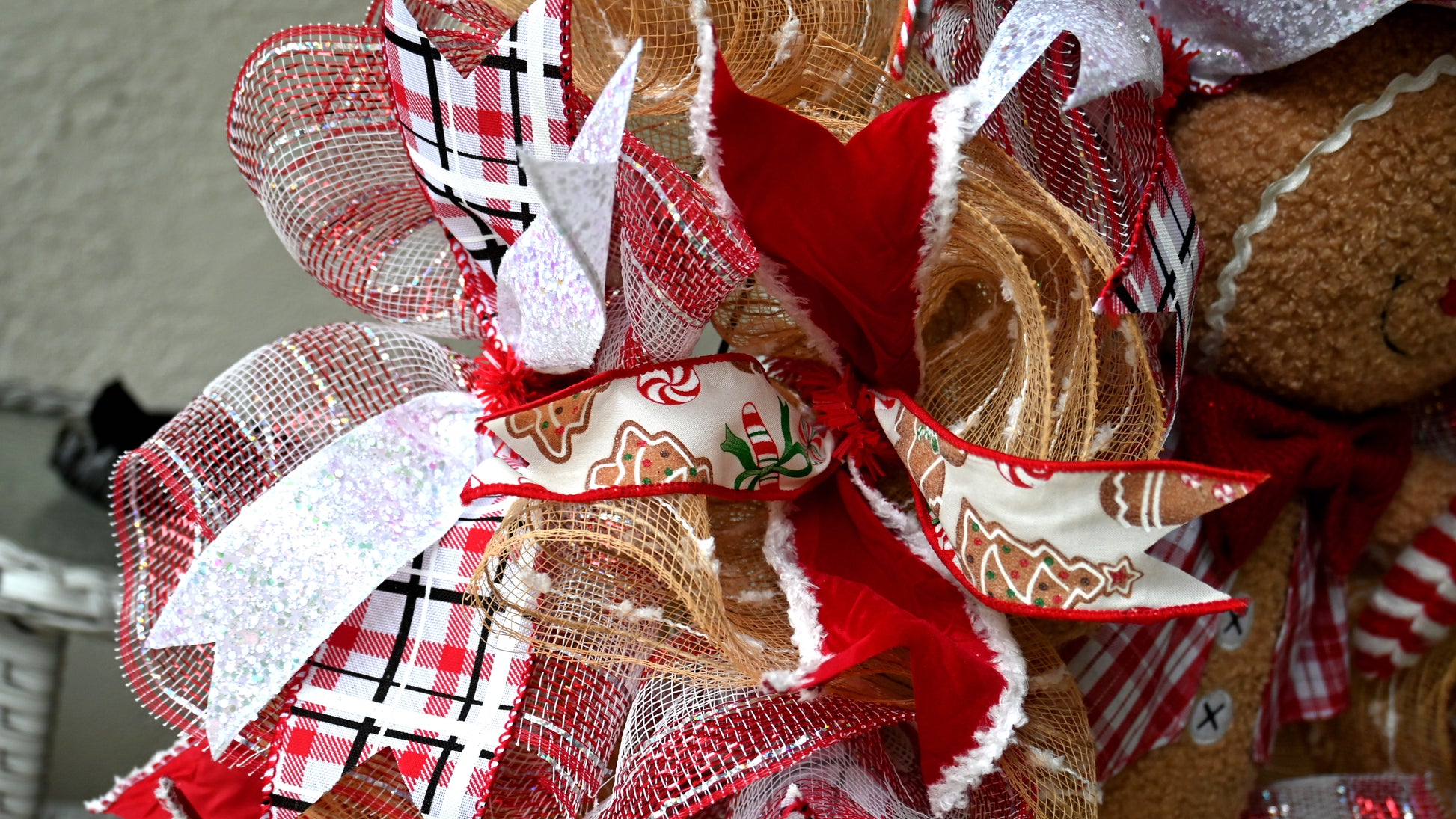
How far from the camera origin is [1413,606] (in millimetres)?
554

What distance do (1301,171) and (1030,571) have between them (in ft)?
0.72

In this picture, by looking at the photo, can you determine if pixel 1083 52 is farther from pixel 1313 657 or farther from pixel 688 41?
pixel 1313 657

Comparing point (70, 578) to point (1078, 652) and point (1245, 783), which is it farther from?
point (1245, 783)

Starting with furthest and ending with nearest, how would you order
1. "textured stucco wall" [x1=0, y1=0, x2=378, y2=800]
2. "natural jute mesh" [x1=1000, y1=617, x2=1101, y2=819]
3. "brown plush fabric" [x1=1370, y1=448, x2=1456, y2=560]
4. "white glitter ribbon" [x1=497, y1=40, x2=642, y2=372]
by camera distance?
"textured stucco wall" [x1=0, y1=0, x2=378, y2=800], "brown plush fabric" [x1=1370, y1=448, x2=1456, y2=560], "natural jute mesh" [x1=1000, y1=617, x2=1101, y2=819], "white glitter ribbon" [x1=497, y1=40, x2=642, y2=372]

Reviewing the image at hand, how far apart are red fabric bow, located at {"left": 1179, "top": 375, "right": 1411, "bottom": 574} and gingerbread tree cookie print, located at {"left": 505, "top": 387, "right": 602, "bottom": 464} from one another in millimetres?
280

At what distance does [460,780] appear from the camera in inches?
15.8

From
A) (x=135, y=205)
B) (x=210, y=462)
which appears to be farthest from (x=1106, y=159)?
(x=135, y=205)

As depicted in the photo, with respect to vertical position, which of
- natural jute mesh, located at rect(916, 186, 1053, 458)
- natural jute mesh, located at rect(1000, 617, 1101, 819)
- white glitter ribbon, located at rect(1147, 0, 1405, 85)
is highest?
white glitter ribbon, located at rect(1147, 0, 1405, 85)

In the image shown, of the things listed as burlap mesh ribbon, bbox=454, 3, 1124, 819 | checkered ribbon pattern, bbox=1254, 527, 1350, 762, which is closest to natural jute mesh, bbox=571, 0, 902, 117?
burlap mesh ribbon, bbox=454, 3, 1124, 819

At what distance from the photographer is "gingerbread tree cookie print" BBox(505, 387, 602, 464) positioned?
0.37 m

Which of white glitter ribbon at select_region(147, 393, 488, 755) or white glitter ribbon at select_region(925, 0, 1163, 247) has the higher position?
white glitter ribbon at select_region(925, 0, 1163, 247)

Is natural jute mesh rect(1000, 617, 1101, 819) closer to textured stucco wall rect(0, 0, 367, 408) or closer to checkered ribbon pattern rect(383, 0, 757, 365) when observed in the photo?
checkered ribbon pattern rect(383, 0, 757, 365)

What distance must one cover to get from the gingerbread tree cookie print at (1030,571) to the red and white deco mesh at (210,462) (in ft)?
0.83

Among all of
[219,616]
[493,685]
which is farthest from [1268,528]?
[219,616]
